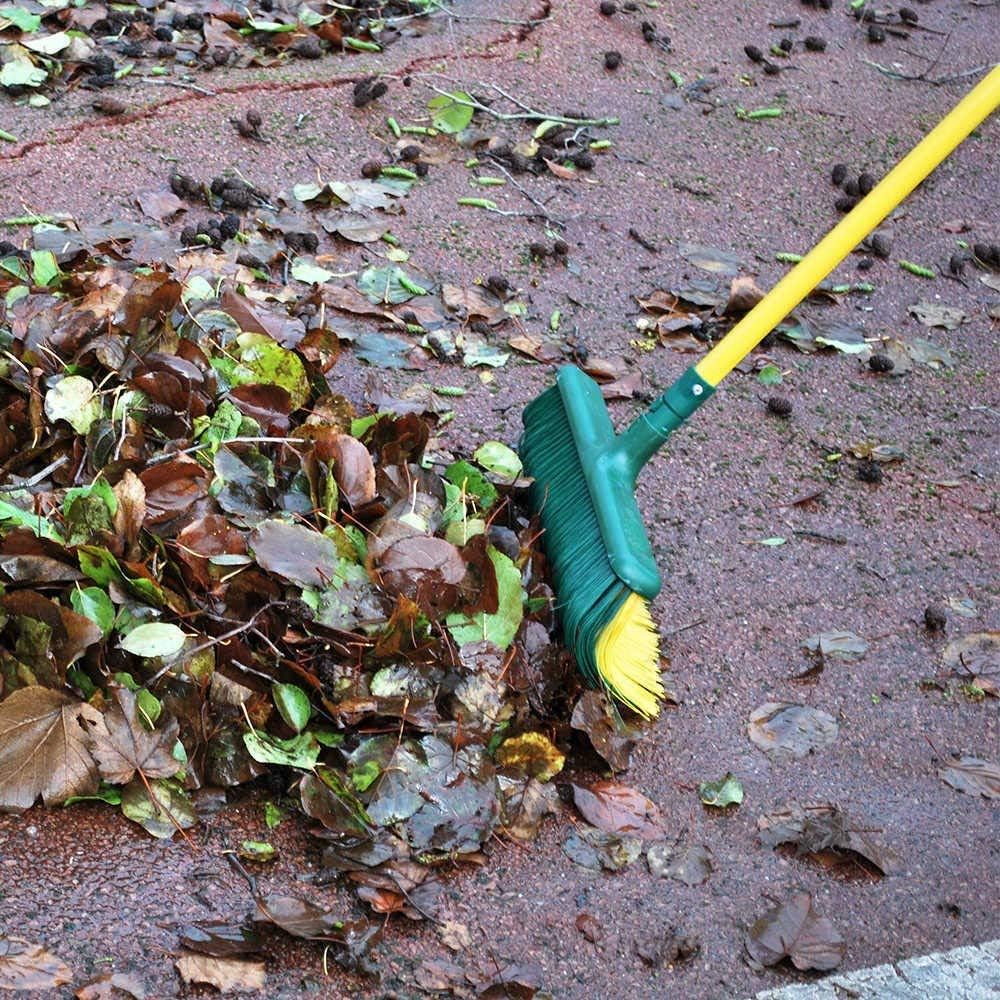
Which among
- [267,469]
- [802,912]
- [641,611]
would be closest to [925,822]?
[802,912]

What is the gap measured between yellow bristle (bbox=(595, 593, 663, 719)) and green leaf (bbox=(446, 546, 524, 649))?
6.1 inches

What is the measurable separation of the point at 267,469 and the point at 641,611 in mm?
711

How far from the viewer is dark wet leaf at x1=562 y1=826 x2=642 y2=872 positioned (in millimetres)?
2072

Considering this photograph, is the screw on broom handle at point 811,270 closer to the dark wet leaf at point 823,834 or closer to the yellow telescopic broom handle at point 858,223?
the yellow telescopic broom handle at point 858,223

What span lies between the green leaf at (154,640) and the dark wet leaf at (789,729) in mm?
1028

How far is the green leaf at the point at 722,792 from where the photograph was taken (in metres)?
2.20

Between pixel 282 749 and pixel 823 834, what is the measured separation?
0.90 m

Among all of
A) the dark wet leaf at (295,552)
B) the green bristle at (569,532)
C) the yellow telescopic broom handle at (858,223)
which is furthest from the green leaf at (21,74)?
the yellow telescopic broom handle at (858,223)

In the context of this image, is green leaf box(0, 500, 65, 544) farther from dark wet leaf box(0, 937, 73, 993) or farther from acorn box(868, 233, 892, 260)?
acorn box(868, 233, 892, 260)

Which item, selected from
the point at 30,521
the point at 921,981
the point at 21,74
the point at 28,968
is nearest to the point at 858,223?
the point at 921,981

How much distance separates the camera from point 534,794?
6.91 ft

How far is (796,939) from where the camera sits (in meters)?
1.98

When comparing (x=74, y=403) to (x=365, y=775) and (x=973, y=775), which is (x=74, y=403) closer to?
(x=365, y=775)

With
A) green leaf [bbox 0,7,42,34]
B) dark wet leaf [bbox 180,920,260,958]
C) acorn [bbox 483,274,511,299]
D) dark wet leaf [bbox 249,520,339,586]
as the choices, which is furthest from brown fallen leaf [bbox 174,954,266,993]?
green leaf [bbox 0,7,42,34]
